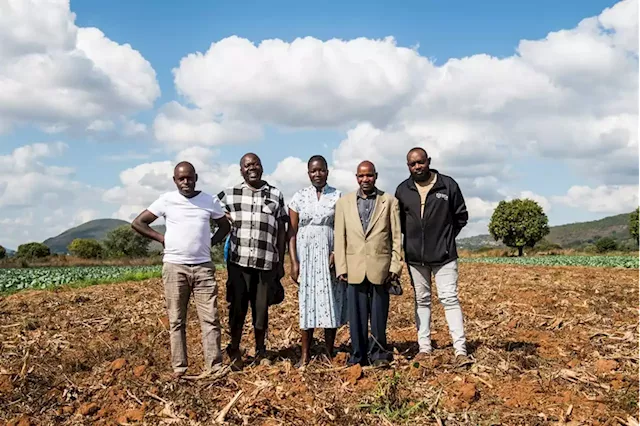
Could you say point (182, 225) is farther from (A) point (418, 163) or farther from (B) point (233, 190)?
(A) point (418, 163)

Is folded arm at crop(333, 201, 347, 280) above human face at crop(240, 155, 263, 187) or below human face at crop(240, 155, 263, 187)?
below

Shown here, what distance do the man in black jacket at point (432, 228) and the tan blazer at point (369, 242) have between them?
0.23m

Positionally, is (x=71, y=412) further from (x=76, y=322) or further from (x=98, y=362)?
(x=76, y=322)

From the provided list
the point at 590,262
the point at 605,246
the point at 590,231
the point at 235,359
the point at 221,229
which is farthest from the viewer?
the point at 590,231

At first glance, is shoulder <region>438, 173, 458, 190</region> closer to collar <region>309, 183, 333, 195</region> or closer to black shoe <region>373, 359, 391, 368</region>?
collar <region>309, 183, 333, 195</region>

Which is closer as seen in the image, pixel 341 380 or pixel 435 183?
Result: pixel 341 380

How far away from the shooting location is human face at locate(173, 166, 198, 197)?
5.04m

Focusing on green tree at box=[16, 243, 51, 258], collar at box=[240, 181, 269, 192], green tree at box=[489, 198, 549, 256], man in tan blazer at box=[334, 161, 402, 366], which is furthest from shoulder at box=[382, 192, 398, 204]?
green tree at box=[16, 243, 51, 258]

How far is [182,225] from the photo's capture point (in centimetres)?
505

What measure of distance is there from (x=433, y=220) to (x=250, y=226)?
5.70ft

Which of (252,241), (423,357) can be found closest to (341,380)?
(423,357)

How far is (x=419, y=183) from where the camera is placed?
553cm

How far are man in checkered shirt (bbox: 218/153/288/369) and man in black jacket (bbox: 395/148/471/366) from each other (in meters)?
1.25

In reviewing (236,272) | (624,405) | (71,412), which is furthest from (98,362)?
(624,405)
